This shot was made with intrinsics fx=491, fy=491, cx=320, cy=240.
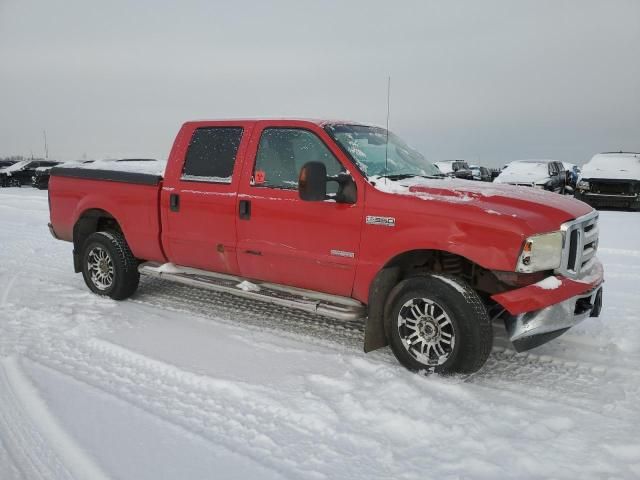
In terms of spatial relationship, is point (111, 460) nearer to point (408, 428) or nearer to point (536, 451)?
point (408, 428)

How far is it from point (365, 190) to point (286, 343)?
1446 millimetres

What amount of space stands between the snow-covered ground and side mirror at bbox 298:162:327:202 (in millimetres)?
1278

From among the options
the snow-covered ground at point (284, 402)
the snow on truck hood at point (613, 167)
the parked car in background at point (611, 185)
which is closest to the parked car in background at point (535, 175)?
the snow on truck hood at point (613, 167)

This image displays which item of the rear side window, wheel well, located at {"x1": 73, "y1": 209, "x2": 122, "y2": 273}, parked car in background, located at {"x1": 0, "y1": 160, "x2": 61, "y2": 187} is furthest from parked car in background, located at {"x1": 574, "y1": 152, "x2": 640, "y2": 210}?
parked car in background, located at {"x1": 0, "y1": 160, "x2": 61, "y2": 187}

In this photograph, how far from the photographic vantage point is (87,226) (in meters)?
5.66

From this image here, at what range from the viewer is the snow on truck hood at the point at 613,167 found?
13539 millimetres

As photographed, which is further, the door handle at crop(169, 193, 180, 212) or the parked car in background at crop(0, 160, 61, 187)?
the parked car in background at crop(0, 160, 61, 187)

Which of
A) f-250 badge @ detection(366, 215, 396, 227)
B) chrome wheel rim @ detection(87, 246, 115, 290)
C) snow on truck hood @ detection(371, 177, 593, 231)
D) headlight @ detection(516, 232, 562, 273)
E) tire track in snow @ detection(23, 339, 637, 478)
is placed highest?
snow on truck hood @ detection(371, 177, 593, 231)

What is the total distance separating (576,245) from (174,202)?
11.4 ft

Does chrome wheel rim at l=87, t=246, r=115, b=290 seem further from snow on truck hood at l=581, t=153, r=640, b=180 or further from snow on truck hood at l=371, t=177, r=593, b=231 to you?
snow on truck hood at l=581, t=153, r=640, b=180

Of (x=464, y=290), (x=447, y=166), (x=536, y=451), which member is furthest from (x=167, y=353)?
(x=447, y=166)

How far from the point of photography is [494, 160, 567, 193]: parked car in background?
15836mm

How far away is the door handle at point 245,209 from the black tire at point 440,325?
1464mm

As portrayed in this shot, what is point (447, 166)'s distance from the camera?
87.1ft
